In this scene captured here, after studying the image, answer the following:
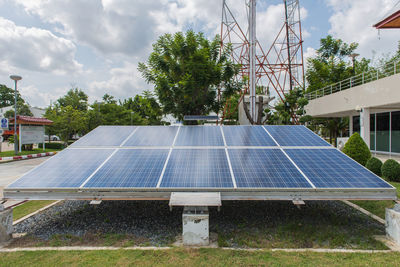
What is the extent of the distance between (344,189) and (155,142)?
576 cm

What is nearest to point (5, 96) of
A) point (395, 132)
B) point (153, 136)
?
point (153, 136)

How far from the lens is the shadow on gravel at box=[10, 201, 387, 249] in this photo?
5.20 m

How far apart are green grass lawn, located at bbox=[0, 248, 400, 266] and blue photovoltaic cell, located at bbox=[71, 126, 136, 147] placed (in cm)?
376

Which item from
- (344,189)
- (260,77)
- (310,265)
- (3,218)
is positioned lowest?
(310,265)

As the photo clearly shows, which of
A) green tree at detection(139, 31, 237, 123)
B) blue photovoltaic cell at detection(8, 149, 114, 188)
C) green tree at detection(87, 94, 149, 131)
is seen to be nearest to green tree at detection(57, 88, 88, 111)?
green tree at detection(87, 94, 149, 131)

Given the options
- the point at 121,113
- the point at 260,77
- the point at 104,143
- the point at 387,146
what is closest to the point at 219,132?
the point at 104,143

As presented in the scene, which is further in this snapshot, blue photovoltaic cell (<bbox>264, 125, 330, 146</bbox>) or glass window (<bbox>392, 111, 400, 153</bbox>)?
glass window (<bbox>392, 111, 400, 153</bbox>)

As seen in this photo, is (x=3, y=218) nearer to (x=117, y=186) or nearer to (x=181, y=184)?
(x=117, y=186)

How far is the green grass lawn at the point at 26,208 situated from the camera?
23.8 ft

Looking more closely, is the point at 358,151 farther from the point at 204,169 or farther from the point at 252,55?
the point at 204,169

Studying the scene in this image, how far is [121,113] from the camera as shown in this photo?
44219mm

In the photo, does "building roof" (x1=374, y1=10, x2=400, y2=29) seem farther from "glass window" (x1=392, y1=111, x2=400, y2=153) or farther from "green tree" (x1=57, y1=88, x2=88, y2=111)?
"green tree" (x1=57, y1=88, x2=88, y2=111)

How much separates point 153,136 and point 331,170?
19.6 ft

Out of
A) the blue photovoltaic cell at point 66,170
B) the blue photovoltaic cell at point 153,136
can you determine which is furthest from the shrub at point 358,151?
the blue photovoltaic cell at point 66,170
